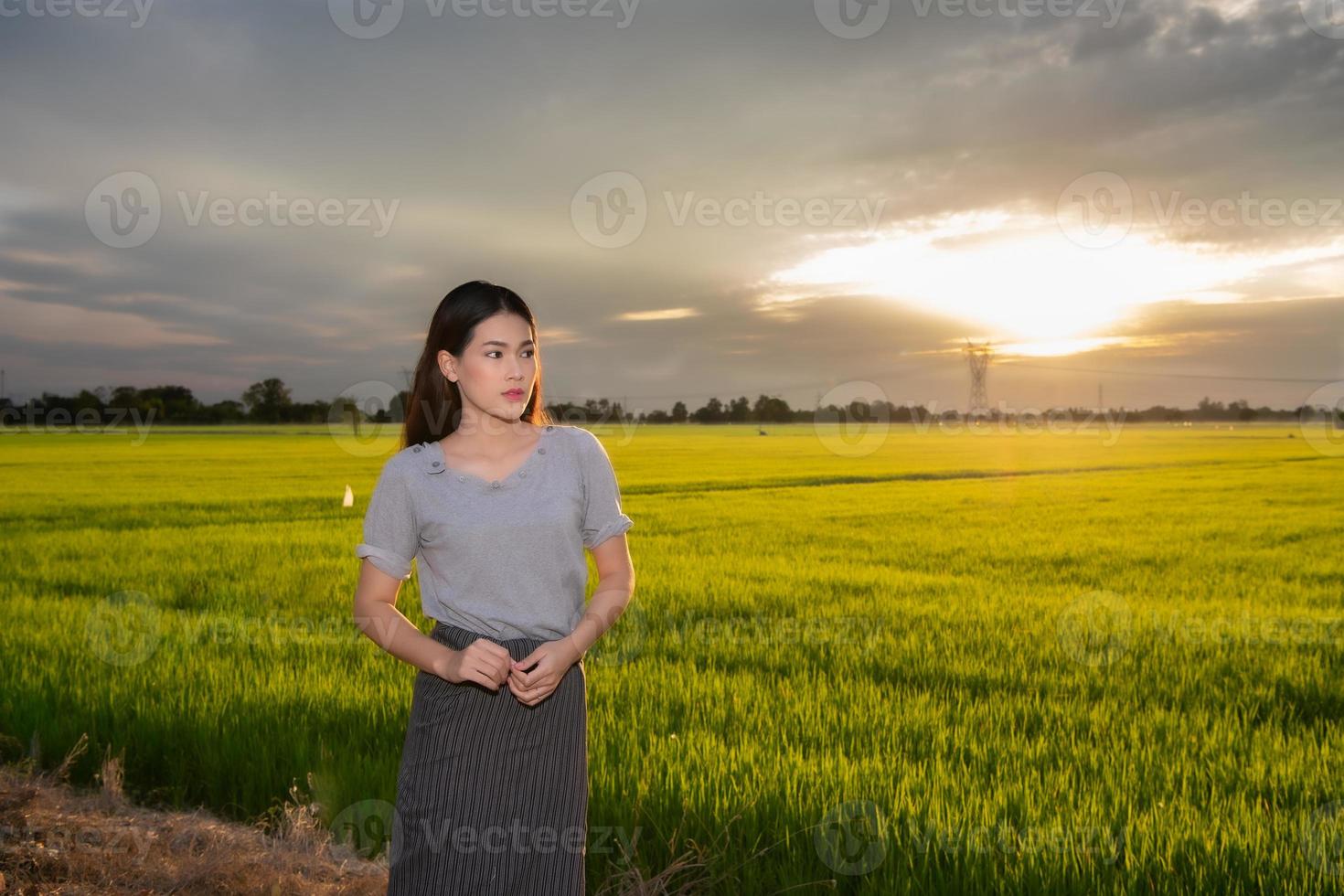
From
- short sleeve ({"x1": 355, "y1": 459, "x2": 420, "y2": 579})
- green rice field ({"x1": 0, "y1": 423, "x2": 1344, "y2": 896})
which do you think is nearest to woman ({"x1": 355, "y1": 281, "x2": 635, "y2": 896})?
short sleeve ({"x1": 355, "y1": 459, "x2": 420, "y2": 579})

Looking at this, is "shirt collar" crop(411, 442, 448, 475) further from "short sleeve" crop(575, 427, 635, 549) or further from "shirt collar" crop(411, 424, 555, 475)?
"short sleeve" crop(575, 427, 635, 549)

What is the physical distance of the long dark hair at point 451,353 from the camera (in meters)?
2.56

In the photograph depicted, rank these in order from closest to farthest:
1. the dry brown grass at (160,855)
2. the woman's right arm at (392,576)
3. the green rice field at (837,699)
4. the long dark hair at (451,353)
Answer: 1. the woman's right arm at (392,576)
2. the long dark hair at (451,353)
3. the dry brown grass at (160,855)
4. the green rice field at (837,699)

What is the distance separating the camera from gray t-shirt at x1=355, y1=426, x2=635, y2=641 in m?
2.56

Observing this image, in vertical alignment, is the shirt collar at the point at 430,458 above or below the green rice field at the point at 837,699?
above

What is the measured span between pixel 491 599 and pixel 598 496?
406mm

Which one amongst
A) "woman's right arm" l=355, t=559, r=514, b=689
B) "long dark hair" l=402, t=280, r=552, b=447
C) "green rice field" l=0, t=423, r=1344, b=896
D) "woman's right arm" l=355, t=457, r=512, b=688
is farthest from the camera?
"green rice field" l=0, t=423, r=1344, b=896

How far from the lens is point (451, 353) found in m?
2.60

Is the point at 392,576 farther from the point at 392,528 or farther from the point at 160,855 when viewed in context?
the point at 160,855

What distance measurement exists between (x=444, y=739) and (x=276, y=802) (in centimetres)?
271

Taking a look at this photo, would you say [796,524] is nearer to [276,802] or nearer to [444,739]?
[276,802]

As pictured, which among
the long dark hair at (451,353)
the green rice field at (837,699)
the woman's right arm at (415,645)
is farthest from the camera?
the green rice field at (837,699)

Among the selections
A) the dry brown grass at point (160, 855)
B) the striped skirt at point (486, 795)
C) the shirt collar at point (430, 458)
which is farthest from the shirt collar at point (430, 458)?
the dry brown grass at point (160, 855)

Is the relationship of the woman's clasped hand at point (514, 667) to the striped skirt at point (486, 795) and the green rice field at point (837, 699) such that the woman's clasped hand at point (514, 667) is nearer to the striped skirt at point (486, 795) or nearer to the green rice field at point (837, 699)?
the striped skirt at point (486, 795)
